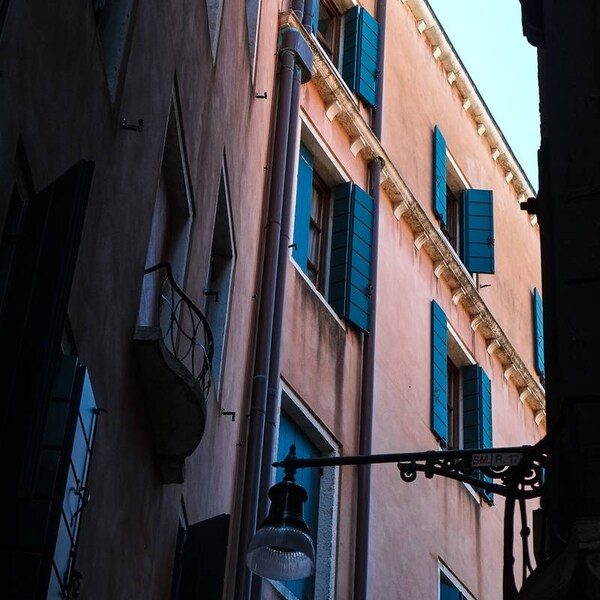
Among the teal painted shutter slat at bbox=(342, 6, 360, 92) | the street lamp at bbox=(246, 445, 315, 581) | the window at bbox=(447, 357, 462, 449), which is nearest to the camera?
the street lamp at bbox=(246, 445, 315, 581)

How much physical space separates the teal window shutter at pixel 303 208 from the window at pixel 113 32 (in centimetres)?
657

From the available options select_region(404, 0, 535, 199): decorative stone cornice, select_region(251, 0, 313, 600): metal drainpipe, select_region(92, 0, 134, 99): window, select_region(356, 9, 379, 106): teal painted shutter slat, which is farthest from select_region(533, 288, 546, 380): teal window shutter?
select_region(92, 0, 134, 99): window

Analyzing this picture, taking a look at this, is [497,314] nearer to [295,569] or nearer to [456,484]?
[456,484]

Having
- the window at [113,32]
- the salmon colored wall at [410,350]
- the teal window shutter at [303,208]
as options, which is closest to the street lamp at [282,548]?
the window at [113,32]

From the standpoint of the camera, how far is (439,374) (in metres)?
17.5

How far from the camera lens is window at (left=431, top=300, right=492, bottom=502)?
17.3 m

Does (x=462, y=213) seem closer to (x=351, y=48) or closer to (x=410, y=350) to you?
(x=351, y=48)

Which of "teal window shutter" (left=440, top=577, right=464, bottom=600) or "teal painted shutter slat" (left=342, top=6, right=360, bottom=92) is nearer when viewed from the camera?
"teal window shutter" (left=440, top=577, right=464, bottom=600)

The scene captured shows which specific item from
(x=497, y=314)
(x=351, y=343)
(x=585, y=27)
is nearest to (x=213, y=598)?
(x=585, y=27)

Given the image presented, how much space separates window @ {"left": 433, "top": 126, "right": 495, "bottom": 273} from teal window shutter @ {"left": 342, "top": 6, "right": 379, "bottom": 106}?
7.23ft

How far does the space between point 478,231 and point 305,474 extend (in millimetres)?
7343

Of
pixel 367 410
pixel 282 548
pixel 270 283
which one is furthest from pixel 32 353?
pixel 367 410

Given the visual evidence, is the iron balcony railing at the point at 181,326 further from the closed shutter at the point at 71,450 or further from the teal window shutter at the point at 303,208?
the teal window shutter at the point at 303,208

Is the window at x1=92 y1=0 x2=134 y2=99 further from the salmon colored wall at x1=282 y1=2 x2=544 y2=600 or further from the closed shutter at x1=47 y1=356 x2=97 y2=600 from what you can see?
the salmon colored wall at x1=282 y1=2 x2=544 y2=600
